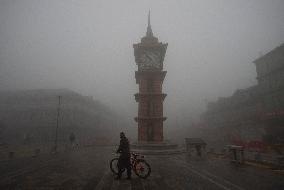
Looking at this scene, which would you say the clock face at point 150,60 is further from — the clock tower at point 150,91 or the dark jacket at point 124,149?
the dark jacket at point 124,149

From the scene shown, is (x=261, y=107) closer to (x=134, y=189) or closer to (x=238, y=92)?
(x=238, y=92)

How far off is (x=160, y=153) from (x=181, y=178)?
13.1m

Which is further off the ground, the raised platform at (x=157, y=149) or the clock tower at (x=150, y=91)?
the clock tower at (x=150, y=91)

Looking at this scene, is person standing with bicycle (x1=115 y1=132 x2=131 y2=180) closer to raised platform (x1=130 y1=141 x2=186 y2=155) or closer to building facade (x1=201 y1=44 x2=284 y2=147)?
raised platform (x1=130 y1=141 x2=186 y2=155)

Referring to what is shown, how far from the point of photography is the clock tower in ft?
97.9

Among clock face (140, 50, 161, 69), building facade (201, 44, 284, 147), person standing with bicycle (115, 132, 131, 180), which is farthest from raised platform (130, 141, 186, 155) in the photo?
building facade (201, 44, 284, 147)

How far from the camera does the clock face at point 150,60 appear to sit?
3183 centimetres

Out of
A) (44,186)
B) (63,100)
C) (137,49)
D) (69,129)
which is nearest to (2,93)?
(63,100)

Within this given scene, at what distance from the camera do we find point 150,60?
32.0 metres

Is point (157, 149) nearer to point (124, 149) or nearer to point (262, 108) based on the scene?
point (124, 149)

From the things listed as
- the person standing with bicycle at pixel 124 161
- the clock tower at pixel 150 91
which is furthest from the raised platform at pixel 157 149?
the person standing with bicycle at pixel 124 161

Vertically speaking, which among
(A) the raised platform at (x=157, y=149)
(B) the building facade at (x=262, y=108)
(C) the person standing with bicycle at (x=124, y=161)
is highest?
(B) the building facade at (x=262, y=108)

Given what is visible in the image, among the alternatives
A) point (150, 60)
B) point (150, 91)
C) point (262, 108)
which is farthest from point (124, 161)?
point (262, 108)

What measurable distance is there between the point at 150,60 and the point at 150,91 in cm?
478
